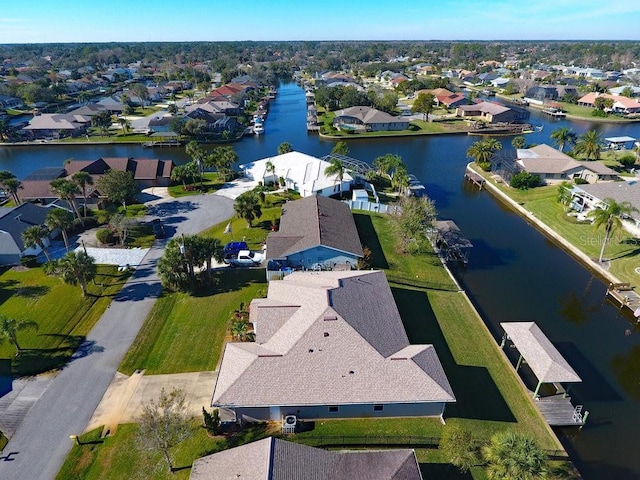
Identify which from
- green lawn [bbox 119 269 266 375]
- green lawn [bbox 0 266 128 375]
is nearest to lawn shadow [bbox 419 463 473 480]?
green lawn [bbox 119 269 266 375]

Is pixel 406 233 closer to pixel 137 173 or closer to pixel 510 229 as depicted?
pixel 510 229

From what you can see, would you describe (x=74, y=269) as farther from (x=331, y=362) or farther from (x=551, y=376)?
(x=551, y=376)

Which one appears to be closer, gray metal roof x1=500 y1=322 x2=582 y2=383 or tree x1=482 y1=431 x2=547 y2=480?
tree x1=482 y1=431 x2=547 y2=480

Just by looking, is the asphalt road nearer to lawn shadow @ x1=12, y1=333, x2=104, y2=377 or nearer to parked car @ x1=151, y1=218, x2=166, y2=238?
lawn shadow @ x1=12, y1=333, x2=104, y2=377

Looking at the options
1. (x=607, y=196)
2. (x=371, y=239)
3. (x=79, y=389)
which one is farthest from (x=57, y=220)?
(x=607, y=196)

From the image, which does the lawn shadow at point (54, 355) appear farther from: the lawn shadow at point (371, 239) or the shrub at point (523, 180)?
the shrub at point (523, 180)

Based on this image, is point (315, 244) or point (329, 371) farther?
point (315, 244)

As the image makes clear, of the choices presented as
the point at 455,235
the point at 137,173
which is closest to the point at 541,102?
the point at 455,235

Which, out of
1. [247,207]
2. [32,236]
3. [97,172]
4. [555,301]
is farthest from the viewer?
[97,172]
